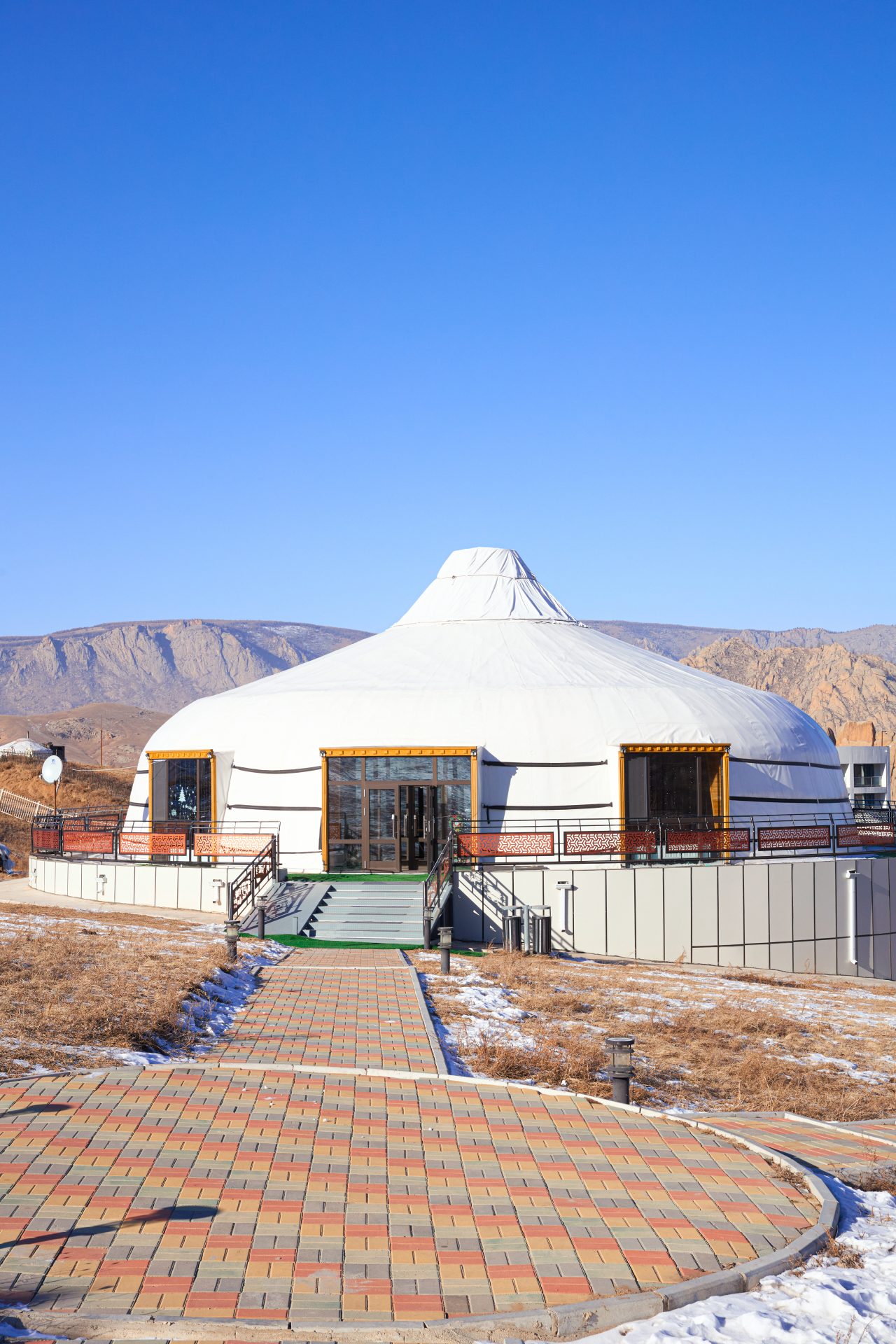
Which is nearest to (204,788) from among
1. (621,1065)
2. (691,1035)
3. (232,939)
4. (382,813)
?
(382,813)

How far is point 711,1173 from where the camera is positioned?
264 inches

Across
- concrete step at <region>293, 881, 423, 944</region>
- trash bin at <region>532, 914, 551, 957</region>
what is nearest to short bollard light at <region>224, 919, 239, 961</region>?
concrete step at <region>293, 881, 423, 944</region>

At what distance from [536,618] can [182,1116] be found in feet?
71.7

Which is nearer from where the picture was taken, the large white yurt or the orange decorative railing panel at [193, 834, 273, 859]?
the large white yurt

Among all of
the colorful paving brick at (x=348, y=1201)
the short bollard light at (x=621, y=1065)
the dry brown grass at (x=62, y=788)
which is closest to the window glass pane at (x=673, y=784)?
the short bollard light at (x=621, y=1065)

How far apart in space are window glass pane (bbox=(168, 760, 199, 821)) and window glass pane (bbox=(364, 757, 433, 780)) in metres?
4.32

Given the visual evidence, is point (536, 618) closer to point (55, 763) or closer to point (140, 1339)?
point (55, 763)

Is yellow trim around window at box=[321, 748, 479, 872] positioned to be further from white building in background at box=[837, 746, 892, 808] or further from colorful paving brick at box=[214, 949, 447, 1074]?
white building in background at box=[837, 746, 892, 808]

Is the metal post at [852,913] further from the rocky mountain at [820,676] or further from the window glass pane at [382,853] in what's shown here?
the rocky mountain at [820,676]

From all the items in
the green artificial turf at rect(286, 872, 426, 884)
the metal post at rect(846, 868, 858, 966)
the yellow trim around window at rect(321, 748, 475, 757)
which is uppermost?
the yellow trim around window at rect(321, 748, 475, 757)

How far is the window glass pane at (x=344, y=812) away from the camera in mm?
23000

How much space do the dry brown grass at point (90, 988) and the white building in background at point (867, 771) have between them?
140ft

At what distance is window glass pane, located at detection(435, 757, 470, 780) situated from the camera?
2252 centimetres

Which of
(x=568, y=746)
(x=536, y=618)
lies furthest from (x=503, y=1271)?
(x=536, y=618)
